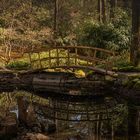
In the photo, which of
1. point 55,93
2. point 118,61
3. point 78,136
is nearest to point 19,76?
point 55,93

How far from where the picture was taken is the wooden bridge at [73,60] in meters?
19.2

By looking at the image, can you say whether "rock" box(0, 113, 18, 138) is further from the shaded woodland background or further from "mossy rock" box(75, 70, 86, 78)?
the shaded woodland background

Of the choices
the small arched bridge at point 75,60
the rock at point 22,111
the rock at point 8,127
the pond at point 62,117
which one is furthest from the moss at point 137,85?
the rock at point 8,127

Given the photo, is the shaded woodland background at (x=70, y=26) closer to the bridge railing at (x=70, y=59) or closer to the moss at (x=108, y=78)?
the bridge railing at (x=70, y=59)

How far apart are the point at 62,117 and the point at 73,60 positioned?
9.45m

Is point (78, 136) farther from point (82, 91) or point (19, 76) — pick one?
point (19, 76)

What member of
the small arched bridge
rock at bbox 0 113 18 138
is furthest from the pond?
the small arched bridge

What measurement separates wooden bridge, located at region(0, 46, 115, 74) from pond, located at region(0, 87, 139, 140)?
1.78 metres

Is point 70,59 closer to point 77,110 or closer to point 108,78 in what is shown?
point 108,78

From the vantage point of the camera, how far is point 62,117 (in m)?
15.0

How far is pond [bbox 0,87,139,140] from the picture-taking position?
1229 centimetres

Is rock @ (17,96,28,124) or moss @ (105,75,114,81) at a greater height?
moss @ (105,75,114,81)

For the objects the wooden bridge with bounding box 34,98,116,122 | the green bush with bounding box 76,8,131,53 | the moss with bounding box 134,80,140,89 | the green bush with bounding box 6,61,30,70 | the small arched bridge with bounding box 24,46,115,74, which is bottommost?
the wooden bridge with bounding box 34,98,116,122

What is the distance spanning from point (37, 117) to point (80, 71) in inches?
268
